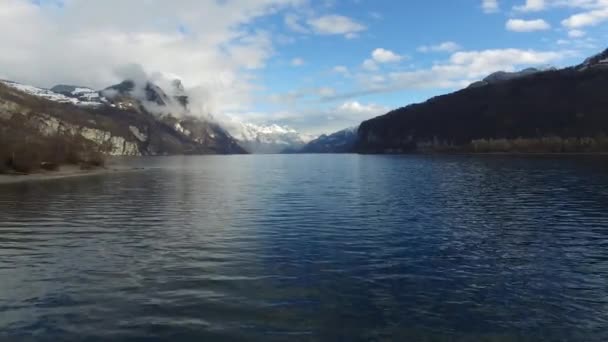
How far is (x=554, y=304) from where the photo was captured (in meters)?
20.3

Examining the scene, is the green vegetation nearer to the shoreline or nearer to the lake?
the shoreline

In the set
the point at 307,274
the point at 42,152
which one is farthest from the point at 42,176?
the point at 307,274

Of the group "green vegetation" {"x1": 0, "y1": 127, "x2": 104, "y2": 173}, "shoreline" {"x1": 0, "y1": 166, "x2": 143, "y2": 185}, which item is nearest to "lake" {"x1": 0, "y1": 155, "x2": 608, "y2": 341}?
"shoreline" {"x1": 0, "y1": 166, "x2": 143, "y2": 185}

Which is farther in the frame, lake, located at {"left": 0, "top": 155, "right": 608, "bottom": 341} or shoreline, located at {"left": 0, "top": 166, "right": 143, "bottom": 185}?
shoreline, located at {"left": 0, "top": 166, "right": 143, "bottom": 185}

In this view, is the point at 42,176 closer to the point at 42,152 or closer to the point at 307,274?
the point at 42,152

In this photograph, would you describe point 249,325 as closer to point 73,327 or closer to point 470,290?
point 73,327

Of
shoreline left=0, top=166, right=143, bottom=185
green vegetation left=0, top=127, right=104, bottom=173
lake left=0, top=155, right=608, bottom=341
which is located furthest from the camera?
green vegetation left=0, top=127, right=104, bottom=173

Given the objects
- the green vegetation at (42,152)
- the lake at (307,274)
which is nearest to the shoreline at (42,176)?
the green vegetation at (42,152)

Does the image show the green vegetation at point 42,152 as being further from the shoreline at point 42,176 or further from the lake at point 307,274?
the lake at point 307,274

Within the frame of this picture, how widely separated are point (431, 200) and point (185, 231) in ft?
110

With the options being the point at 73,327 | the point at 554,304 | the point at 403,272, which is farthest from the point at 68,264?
the point at 554,304

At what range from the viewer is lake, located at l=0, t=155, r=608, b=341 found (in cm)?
1797

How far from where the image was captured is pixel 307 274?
2538 cm

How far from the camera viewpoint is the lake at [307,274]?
18.0 m
